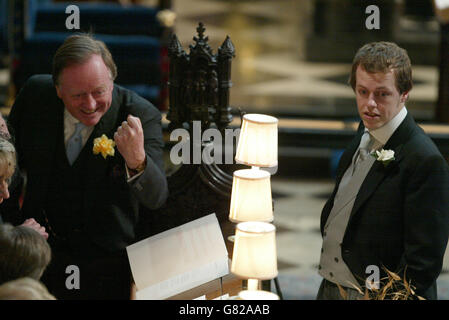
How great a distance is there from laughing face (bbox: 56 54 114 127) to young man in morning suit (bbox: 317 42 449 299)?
820 millimetres

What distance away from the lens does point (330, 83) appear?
944 cm

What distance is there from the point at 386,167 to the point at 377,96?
0.76ft

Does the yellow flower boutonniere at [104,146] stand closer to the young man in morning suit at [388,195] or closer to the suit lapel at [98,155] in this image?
the suit lapel at [98,155]

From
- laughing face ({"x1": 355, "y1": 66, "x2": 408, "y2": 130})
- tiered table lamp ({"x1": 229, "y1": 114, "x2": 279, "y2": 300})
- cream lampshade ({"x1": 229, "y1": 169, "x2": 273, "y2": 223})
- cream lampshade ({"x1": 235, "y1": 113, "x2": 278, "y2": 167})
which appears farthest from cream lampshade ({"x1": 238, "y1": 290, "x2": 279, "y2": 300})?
laughing face ({"x1": 355, "y1": 66, "x2": 408, "y2": 130})

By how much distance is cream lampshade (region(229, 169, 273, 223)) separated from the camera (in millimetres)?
2477

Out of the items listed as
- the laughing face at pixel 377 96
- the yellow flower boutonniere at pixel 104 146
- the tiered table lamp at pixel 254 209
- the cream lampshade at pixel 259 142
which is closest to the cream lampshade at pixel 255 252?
the tiered table lamp at pixel 254 209

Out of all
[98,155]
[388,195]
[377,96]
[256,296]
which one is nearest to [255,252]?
[256,296]

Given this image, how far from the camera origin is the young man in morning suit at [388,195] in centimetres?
255

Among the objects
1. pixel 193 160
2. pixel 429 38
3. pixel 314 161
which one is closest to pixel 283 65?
pixel 429 38

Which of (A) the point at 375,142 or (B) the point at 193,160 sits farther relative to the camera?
(B) the point at 193,160

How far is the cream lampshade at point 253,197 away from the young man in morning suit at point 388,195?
0.35m

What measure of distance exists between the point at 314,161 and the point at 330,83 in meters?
2.46

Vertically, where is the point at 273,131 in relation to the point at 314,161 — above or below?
above
